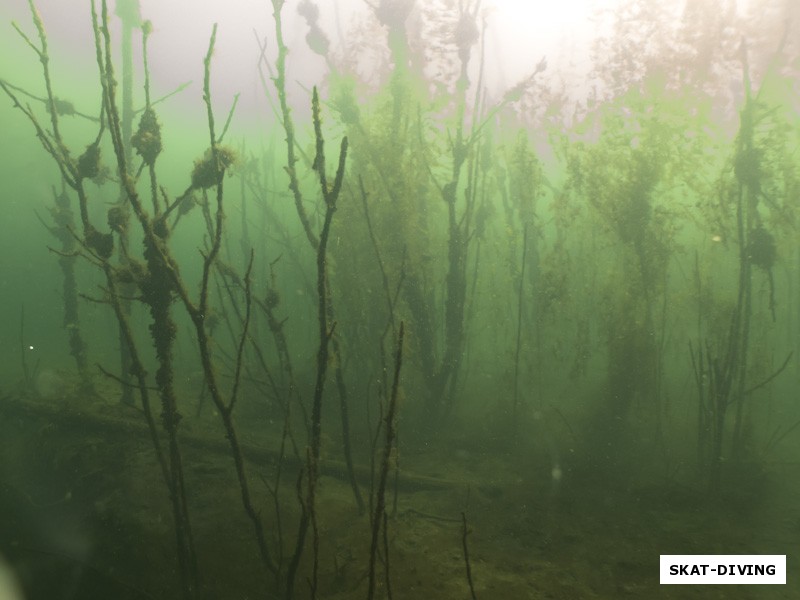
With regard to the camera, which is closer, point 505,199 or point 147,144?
point 147,144

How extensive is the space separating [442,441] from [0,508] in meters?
5.38

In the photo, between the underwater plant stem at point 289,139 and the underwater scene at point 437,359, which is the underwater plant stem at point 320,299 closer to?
the underwater scene at point 437,359

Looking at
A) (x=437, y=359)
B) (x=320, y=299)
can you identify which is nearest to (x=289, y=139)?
(x=320, y=299)

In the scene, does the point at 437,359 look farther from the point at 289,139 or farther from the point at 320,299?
the point at 320,299

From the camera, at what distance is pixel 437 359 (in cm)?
773

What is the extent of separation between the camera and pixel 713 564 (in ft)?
12.9

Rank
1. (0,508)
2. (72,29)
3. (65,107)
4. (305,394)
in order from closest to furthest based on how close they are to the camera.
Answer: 1. (0,508)
2. (65,107)
3. (305,394)
4. (72,29)

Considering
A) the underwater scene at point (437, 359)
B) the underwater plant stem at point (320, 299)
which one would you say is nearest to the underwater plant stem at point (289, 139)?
the underwater scene at point (437, 359)

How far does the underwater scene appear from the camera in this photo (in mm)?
3475

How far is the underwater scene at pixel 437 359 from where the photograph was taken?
137 inches

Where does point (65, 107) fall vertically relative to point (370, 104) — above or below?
below

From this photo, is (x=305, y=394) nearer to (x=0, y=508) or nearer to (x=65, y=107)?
(x=0, y=508)

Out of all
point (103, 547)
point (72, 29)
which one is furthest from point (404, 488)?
point (72, 29)

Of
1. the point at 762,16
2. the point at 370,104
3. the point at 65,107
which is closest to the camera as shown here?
the point at 65,107
